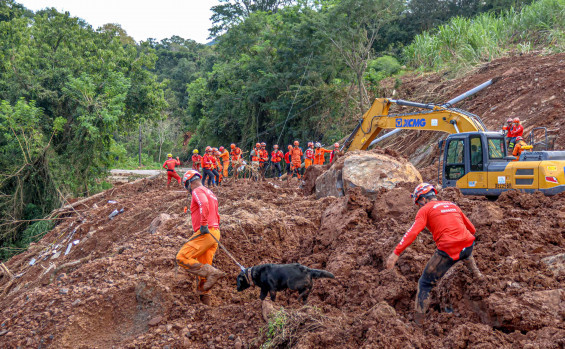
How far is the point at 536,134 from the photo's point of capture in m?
14.5

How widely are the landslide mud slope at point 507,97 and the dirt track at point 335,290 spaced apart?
782 centimetres

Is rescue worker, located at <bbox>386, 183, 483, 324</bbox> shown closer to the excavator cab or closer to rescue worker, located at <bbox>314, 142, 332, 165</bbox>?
the excavator cab

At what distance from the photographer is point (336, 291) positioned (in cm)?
638

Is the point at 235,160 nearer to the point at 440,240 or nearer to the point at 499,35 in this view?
the point at 440,240

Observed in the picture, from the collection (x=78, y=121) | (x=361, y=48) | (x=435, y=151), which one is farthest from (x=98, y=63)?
(x=435, y=151)

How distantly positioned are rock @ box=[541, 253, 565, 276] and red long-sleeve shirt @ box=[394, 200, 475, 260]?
1.29 meters

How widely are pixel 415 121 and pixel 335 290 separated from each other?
701 cm

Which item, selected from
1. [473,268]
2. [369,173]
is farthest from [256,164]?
[473,268]

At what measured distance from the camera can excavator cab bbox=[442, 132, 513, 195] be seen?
8773 mm

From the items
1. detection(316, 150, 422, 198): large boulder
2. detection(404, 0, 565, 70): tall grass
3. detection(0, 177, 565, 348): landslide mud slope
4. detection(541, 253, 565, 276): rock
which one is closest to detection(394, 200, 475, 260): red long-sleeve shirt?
detection(0, 177, 565, 348): landslide mud slope

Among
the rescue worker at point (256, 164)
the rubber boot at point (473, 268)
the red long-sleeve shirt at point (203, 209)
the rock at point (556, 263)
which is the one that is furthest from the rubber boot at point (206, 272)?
the rescue worker at point (256, 164)

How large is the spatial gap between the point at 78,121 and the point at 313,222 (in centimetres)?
1847

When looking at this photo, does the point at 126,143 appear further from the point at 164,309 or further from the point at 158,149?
the point at 164,309

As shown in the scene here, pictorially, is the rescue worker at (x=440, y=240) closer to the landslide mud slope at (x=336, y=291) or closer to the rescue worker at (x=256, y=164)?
the landslide mud slope at (x=336, y=291)
